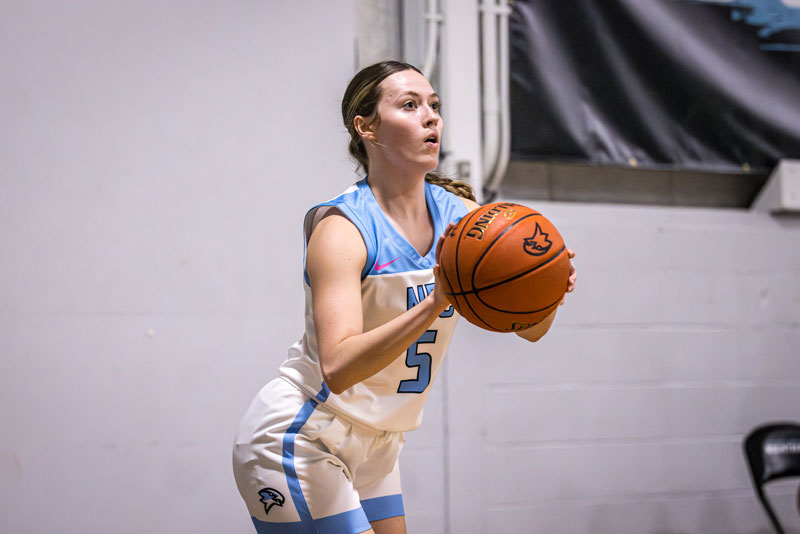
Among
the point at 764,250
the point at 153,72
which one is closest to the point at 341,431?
the point at 153,72

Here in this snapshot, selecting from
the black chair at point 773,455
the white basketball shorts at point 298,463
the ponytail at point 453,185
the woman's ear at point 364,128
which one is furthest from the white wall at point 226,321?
the white basketball shorts at point 298,463

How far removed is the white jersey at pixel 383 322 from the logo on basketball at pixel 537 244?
28 centimetres

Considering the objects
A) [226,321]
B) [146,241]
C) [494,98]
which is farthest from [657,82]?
[146,241]

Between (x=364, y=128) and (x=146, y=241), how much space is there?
1711mm

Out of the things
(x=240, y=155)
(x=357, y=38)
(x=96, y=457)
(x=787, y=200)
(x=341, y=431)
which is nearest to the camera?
(x=341, y=431)

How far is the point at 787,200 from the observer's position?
12.8 ft

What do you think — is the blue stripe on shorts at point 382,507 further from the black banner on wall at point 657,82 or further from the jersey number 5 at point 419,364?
the black banner on wall at point 657,82

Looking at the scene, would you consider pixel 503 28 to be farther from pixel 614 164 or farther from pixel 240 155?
pixel 240 155

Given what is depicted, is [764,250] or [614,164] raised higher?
[614,164]

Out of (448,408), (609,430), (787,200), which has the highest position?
(787,200)

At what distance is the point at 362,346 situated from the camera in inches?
56.0

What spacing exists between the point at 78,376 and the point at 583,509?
2.39 meters

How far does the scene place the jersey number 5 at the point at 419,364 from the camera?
1.75 metres

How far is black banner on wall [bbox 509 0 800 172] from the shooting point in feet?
12.1
